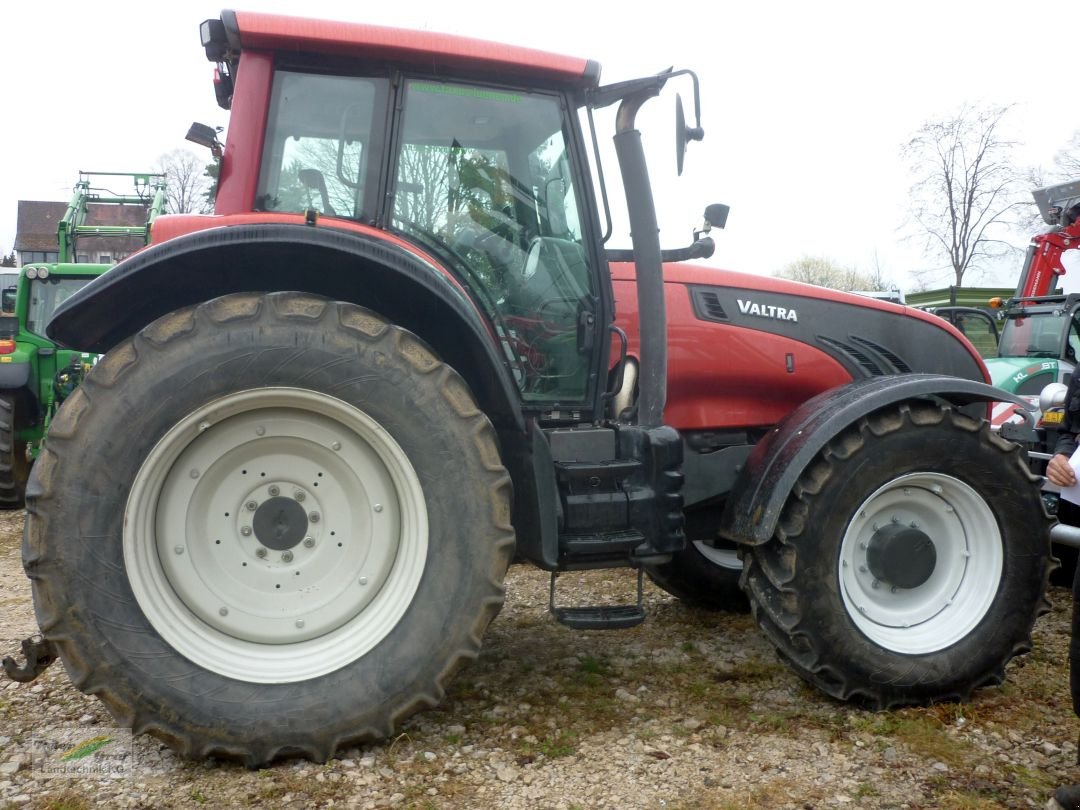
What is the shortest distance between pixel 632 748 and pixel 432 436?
1197mm

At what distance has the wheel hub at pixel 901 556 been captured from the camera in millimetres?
3338

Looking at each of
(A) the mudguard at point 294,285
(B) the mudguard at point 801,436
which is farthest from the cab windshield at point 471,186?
(B) the mudguard at point 801,436

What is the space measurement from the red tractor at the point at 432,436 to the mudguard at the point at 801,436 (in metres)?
0.01

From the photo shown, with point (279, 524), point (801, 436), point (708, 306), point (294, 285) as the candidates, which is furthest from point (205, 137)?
point (801, 436)

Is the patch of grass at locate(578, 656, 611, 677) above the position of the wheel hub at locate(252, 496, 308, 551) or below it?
below

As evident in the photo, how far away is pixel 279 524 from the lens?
9.27 ft

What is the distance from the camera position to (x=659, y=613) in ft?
14.9

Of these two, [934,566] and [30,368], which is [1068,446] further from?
[30,368]

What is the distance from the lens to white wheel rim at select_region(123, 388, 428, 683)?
2672 millimetres

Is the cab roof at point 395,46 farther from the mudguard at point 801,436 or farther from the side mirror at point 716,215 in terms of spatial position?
the mudguard at point 801,436

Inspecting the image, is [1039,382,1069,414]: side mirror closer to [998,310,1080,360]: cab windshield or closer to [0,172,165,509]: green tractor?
[998,310,1080,360]: cab windshield

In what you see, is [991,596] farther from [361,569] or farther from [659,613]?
[361,569]

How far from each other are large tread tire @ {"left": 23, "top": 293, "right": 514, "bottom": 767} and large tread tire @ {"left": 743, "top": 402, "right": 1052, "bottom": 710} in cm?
109

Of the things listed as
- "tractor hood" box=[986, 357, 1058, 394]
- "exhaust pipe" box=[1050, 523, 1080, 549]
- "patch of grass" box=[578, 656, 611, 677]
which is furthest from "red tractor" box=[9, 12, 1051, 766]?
"tractor hood" box=[986, 357, 1058, 394]
